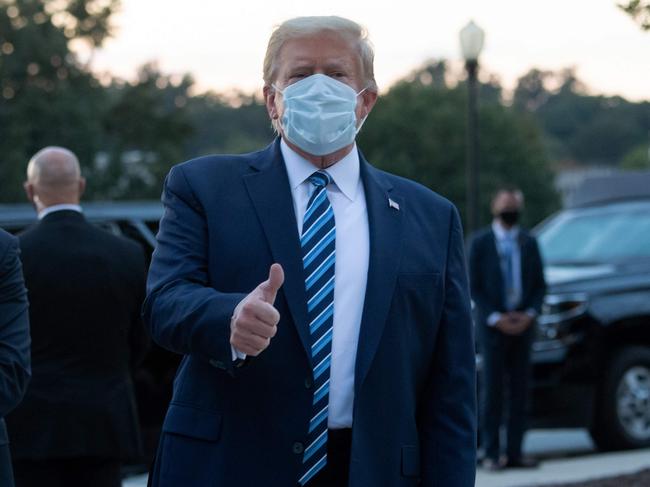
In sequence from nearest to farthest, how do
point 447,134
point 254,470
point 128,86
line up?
1. point 254,470
2. point 128,86
3. point 447,134

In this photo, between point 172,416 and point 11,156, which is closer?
point 172,416

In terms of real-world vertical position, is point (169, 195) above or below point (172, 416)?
above

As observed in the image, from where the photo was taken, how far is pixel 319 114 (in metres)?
3.32

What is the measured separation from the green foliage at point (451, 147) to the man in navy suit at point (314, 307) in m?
75.4

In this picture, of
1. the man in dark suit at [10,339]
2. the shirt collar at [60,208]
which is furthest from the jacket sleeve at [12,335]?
the shirt collar at [60,208]

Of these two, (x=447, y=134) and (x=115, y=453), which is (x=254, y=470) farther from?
(x=447, y=134)

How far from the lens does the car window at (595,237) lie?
1180 centimetres

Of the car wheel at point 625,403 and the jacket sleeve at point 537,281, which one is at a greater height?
the jacket sleeve at point 537,281

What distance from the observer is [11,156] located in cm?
4738

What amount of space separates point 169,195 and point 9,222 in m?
5.49

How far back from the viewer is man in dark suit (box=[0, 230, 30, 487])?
359 centimetres

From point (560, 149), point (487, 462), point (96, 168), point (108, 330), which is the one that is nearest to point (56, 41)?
point (96, 168)

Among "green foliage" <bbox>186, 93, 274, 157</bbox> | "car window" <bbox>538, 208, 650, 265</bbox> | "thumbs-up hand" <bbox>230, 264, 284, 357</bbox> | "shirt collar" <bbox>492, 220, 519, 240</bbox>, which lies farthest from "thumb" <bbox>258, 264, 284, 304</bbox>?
"green foliage" <bbox>186, 93, 274, 157</bbox>

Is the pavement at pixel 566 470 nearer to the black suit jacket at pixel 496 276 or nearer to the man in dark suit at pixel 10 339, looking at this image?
the black suit jacket at pixel 496 276
